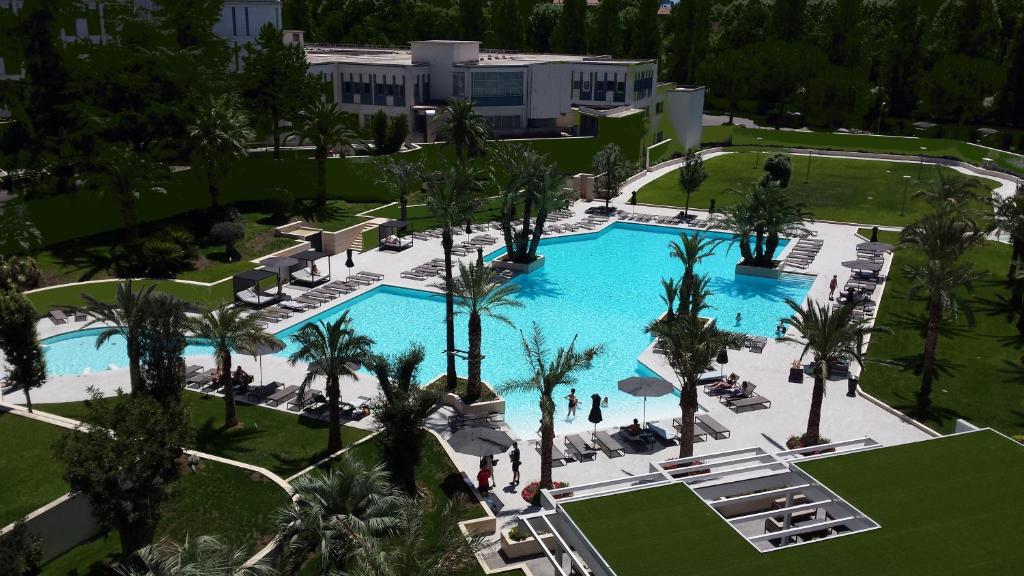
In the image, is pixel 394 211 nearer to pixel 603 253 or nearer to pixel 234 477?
pixel 603 253

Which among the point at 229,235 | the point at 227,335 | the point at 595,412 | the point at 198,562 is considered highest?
the point at 227,335

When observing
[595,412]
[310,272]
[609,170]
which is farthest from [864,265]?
[310,272]

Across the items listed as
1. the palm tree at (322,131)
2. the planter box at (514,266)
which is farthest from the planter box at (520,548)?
the palm tree at (322,131)

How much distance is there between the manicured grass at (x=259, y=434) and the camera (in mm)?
26375

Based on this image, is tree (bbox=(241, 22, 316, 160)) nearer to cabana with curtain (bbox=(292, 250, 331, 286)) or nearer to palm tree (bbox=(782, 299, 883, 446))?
cabana with curtain (bbox=(292, 250, 331, 286))

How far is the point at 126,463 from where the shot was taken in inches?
768

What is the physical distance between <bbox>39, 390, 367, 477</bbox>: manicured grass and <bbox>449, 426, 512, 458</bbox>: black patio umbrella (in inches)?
173

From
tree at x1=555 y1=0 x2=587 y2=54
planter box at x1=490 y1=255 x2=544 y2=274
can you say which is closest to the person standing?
planter box at x1=490 y1=255 x2=544 y2=274

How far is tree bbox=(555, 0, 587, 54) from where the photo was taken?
105 m

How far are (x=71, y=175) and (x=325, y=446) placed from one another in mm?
27439

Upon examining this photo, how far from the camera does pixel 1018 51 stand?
82.3 meters

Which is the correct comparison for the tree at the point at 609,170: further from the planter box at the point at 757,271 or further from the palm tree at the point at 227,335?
the palm tree at the point at 227,335

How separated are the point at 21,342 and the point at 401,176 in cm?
2763

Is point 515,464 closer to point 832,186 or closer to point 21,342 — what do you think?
point 21,342
